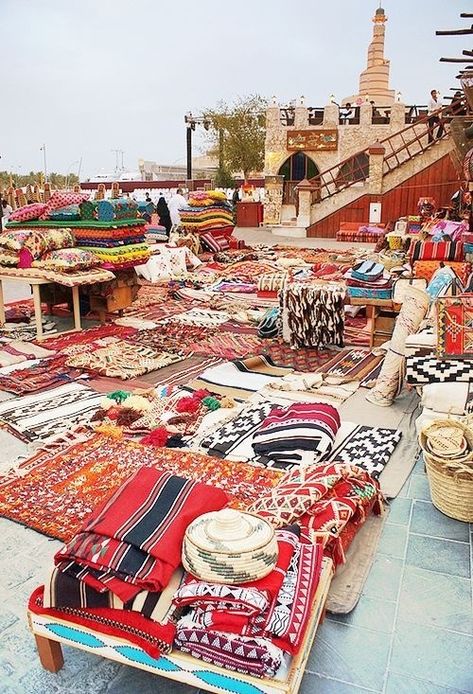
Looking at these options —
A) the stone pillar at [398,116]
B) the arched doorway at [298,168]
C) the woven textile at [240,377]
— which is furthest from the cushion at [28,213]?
the stone pillar at [398,116]

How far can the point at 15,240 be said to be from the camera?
6934 millimetres

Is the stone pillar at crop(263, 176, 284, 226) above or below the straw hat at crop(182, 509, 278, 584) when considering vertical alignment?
above

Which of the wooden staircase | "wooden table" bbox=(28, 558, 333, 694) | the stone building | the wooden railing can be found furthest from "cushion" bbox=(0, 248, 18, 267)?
the stone building

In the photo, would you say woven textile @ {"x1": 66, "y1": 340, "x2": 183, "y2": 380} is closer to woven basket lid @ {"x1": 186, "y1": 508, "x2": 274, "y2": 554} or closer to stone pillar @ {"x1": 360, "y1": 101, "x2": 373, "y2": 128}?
woven basket lid @ {"x1": 186, "y1": 508, "x2": 274, "y2": 554}

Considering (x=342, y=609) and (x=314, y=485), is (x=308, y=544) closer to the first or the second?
(x=342, y=609)

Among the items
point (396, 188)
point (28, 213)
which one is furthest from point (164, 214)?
point (28, 213)

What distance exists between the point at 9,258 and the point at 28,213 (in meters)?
0.78

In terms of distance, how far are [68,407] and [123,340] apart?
201 cm

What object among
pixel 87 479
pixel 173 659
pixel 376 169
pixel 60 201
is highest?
pixel 376 169

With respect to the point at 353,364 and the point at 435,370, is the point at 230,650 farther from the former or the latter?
the point at 353,364

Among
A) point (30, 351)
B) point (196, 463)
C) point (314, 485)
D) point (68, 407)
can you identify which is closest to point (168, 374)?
point (68, 407)

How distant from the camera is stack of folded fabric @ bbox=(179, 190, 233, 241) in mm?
14336

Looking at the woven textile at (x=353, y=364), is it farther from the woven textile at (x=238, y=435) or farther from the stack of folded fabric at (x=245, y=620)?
the stack of folded fabric at (x=245, y=620)

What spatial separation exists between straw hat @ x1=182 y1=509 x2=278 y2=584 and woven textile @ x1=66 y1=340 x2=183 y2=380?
3.54 meters
